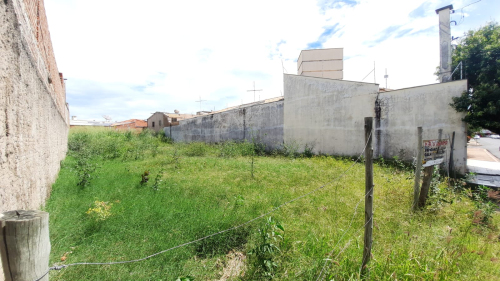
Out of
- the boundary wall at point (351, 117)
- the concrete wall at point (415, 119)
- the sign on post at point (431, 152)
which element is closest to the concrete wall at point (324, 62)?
the boundary wall at point (351, 117)

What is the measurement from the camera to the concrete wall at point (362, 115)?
25.1 feet

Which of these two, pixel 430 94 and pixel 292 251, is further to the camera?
pixel 430 94

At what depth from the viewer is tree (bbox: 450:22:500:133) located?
710cm

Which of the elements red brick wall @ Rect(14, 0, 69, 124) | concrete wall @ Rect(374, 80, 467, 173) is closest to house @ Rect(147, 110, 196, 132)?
red brick wall @ Rect(14, 0, 69, 124)

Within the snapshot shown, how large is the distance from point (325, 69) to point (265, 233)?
526 inches

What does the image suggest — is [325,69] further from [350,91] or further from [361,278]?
[361,278]

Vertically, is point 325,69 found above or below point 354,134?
above

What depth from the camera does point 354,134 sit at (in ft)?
32.4

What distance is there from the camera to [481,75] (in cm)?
816

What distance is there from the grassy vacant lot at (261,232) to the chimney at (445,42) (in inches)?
274

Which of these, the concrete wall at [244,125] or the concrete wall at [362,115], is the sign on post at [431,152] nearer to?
the concrete wall at [362,115]

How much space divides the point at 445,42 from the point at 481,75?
2147mm

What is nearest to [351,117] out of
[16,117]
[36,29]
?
[16,117]

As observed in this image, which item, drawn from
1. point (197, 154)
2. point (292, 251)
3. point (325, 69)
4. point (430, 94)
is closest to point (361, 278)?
point (292, 251)
